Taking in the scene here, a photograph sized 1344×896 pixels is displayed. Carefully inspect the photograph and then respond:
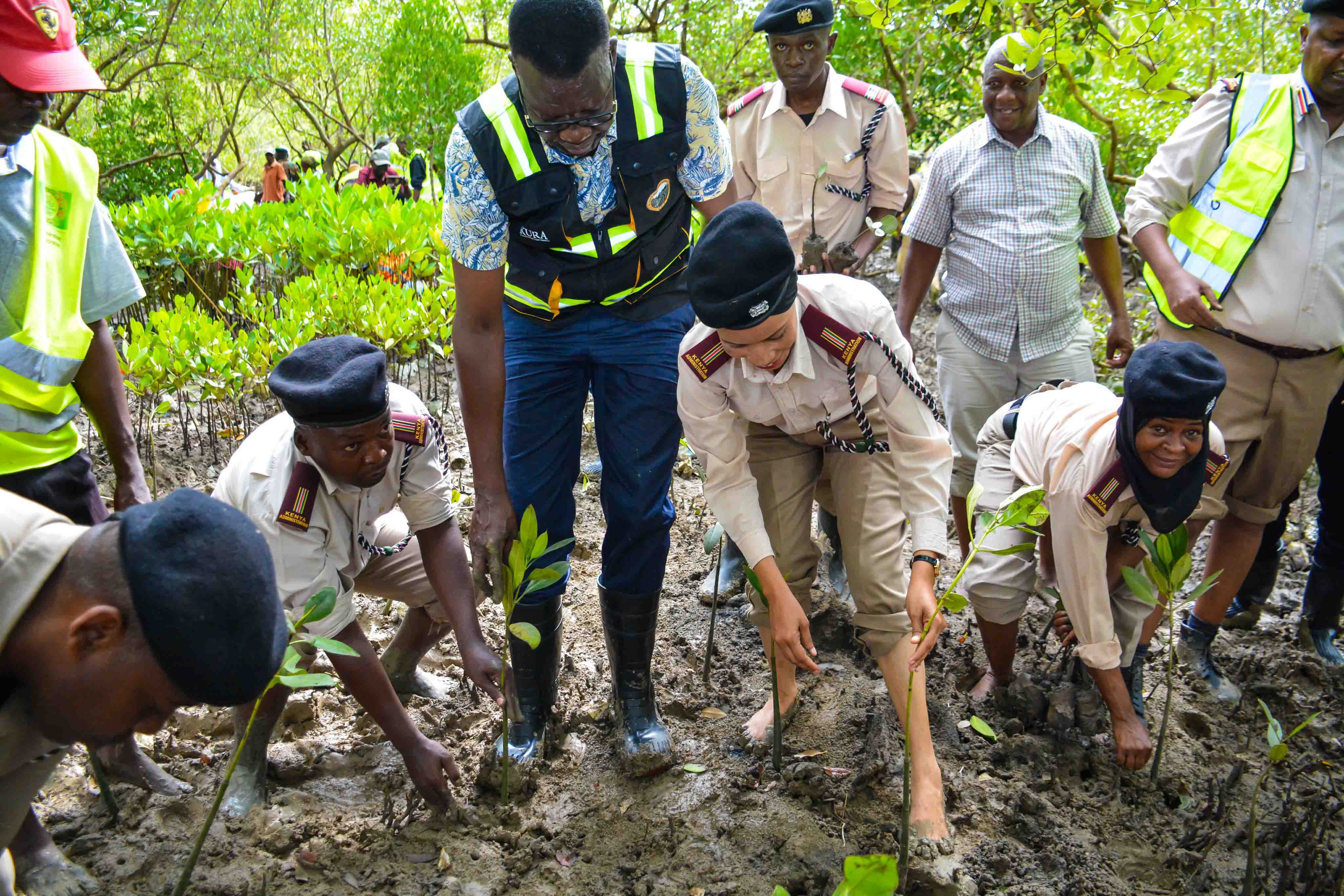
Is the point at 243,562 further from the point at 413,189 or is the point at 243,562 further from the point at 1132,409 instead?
the point at 413,189

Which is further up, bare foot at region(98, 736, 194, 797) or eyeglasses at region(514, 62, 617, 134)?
eyeglasses at region(514, 62, 617, 134)

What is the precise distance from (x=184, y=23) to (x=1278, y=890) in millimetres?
12323

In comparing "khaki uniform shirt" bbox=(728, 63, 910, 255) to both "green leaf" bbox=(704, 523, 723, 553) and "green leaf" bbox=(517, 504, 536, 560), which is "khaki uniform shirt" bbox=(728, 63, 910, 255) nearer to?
"green leaf" bbox=(704, 523, 723, 553)

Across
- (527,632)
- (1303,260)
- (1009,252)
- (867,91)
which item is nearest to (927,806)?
(527,632)

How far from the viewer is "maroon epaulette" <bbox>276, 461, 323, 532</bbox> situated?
2.22 metres

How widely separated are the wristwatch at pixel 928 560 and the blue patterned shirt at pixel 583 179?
105 cm

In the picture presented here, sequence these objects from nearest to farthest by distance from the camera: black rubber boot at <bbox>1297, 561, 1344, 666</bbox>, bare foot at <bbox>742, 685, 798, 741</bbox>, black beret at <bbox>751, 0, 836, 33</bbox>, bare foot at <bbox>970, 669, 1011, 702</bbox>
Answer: bare foot at <bbox>742, 685, 798, 741</bbox>, bare foot at <bbox>970, 669, 1011, 702</bbox>, black rubber boot at <bbox>1297, 561, 1344, 666</bbox>, black beret at <bbox>751, 0, 836, 33</bbox>

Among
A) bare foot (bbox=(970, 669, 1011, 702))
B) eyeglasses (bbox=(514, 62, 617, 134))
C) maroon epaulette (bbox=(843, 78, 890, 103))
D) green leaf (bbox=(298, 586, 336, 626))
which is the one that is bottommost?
bare foot (bbox=(970, 669, 1011, 702))

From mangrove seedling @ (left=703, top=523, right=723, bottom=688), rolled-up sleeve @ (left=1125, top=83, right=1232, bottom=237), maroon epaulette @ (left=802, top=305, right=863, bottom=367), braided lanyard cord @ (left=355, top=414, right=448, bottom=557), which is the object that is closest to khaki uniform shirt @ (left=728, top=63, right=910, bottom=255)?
rolled-up sleeve @ (left=1125, top=83, right=1232, bottom=237)

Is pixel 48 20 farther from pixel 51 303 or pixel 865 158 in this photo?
pixel 865 158

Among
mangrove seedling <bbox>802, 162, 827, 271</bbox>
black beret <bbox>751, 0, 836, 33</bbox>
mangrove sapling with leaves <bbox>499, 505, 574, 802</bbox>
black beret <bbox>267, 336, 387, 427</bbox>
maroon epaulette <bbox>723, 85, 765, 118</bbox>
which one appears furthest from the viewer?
maroon epaulette <bbox>723, 85, 765, 118</bbox>

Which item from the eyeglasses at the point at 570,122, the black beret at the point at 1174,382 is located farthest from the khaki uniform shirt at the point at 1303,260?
the eyeglasses at the point at 570,122

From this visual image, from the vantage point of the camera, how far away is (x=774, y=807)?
2.51 metres

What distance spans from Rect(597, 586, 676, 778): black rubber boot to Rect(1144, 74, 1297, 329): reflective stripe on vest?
1.81 m
